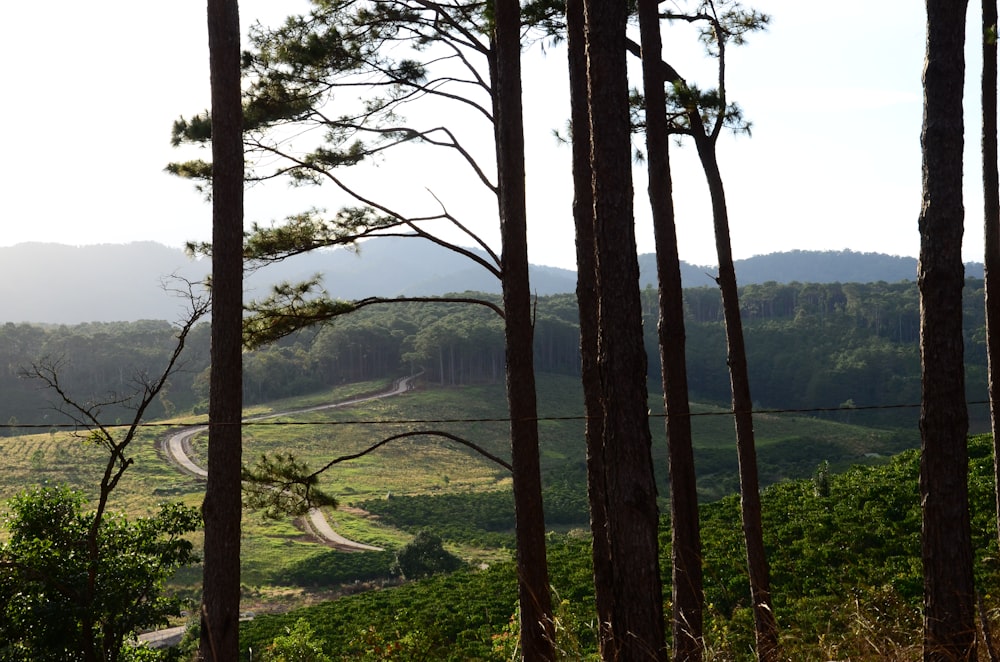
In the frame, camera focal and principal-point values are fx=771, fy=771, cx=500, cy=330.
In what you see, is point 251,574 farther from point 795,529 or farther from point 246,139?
point 246,139

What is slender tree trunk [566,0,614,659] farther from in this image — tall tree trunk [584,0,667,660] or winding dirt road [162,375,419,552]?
winding dirt road [162,375,419,552]

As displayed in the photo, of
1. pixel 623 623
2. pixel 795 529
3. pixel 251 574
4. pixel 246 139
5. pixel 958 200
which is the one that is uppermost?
pixel 246 139

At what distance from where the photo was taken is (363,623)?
17609 millimetres

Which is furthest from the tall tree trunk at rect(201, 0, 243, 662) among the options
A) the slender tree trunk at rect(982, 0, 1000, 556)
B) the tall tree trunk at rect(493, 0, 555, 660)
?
the slender tree trunk at rect(982, 0, 1000, 556)

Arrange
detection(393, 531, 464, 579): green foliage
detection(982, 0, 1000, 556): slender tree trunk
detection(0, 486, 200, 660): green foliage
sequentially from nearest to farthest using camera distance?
detection(982, 0, 1000, 556): slender tree trunk → detection(0, 486, 200, 660): green foliage → detection(393, 531, 464, 579): green foliage

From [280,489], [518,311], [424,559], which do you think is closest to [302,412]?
[424,559]

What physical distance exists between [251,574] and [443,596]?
18.5 meters

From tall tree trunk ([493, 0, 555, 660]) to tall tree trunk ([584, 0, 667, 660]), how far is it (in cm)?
255

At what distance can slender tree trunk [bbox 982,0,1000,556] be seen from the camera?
7.44m

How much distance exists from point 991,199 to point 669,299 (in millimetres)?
3474

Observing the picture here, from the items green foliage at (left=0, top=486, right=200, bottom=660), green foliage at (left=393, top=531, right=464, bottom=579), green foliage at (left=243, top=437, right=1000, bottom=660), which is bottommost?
green foliage at (left=393, top=531, right=464, bottom=579)

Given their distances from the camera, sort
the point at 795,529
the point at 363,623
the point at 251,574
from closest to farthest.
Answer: the point at 795,529
the point at 363,623
the point at 251,574

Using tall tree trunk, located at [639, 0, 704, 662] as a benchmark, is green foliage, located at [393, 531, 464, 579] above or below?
below

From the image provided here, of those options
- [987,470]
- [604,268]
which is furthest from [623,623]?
[987,470]
